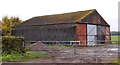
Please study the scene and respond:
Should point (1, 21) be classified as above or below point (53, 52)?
above

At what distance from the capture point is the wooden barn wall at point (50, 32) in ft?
116

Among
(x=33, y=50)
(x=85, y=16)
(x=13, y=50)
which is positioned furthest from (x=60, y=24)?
(x=13, y=50)

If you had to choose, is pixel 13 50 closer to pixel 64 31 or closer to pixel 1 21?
pixel 64 31

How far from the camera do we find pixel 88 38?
36.4m

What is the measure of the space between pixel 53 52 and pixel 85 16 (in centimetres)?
1849

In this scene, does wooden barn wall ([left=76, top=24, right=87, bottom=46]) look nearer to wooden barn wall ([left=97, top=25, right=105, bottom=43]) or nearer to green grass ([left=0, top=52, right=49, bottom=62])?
wooden barn wall ([left=97, top=25, right=105, bottom=43])

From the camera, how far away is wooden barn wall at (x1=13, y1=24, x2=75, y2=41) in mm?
35406

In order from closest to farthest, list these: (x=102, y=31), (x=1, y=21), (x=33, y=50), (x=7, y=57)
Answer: (x=7, y=57)
(x=33, y=50)
(x=102, y=31)
(x=1, y=21)

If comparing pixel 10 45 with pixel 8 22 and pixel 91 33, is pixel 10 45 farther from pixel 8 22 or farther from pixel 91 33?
pixel 8 22

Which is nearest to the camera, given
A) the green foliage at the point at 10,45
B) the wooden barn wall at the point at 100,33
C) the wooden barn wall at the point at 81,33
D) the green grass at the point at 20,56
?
the green grass at the point at 20,56

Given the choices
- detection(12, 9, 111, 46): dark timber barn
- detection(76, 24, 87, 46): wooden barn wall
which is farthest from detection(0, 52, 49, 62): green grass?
detection(76, 24, 87, 46): wooden barn wall

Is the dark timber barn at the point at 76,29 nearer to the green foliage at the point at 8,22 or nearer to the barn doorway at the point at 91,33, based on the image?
the barn doorway at the point at 91,33

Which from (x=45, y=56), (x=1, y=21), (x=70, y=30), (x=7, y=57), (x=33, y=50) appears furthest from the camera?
(x=1, y=21)

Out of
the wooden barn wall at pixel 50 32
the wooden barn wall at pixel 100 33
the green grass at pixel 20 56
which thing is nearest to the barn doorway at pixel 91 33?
the wooden barn wall at pixel 100 33
